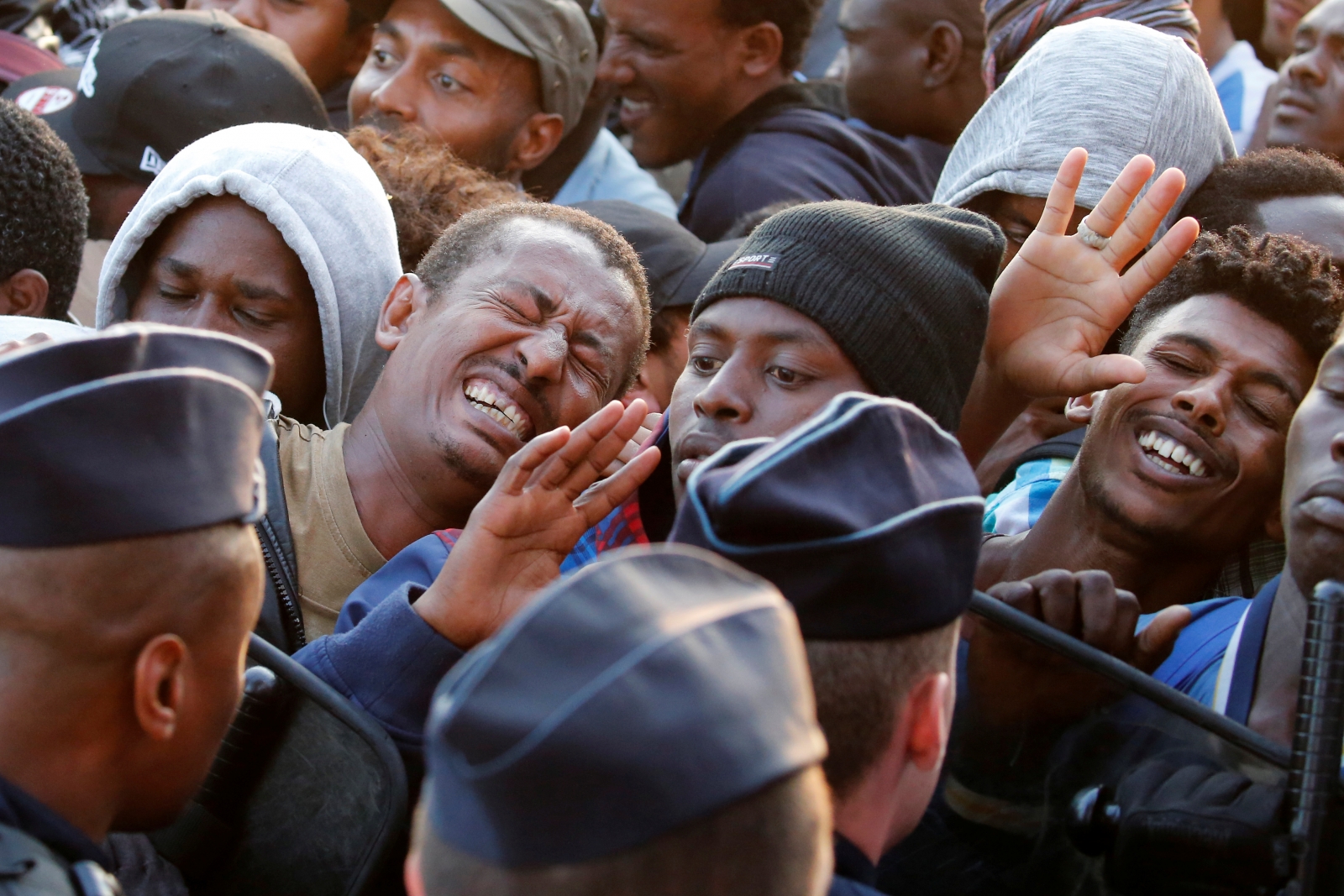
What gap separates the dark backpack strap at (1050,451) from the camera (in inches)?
124

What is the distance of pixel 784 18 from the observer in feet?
16.0

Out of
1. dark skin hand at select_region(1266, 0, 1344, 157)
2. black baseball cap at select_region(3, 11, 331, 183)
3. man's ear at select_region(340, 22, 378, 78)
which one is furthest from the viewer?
man's ear at select_region(340, 22, 378, 78)

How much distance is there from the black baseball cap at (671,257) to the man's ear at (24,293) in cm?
142

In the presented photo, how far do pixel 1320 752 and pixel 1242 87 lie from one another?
3.86 meters

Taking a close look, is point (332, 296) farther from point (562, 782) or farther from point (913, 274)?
point (562, 782)

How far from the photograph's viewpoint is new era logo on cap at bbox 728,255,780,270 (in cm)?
263

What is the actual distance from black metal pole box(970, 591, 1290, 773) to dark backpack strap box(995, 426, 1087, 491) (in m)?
1.17

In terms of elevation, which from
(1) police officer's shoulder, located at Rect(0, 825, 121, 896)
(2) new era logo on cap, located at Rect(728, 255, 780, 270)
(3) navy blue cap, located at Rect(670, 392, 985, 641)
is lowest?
(2) new era logo on cap, located at Rect(728, 255, 780, 270)

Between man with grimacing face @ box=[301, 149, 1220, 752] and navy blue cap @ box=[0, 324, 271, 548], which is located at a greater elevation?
navy blue cap @ box=[0, 324, 271, 548]

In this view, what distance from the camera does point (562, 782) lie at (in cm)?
111

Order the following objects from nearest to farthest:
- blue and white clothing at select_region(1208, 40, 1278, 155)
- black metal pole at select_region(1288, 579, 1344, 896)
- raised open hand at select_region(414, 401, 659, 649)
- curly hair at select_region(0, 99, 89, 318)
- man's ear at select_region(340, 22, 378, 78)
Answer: black metal pole at select_region(1288, 579, 1344, 896) → raised open hand at select_region(414, 401, 659, 649) → curly hair at select_region(0, 99, 89, 318) → blue and white clothing at select_region(1208, 40, 1278, 155) → man's ear at select_region(340, 22, 378, 78)

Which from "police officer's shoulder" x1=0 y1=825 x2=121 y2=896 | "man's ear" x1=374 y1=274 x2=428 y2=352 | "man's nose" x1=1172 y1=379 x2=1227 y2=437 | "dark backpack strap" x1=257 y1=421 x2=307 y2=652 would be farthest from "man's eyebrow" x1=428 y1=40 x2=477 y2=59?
"police officer's shoulder" x1=0 y1=825 x2=121 y2=896

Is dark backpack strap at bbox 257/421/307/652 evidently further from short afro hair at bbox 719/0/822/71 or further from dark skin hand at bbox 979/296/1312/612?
short afro hair at bbox 719/0/822/71

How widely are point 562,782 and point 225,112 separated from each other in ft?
10.8
